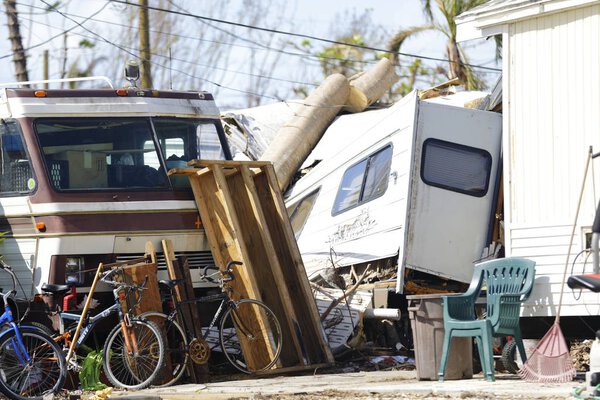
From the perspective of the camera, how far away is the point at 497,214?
12766 mm

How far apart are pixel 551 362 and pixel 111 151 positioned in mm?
5394

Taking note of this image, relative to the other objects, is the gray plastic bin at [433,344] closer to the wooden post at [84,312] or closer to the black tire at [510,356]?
the black tire at [510,356]

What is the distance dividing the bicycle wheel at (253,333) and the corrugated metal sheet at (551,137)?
2.71m

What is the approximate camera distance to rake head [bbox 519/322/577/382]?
31.3 feet

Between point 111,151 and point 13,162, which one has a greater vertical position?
point 111,151

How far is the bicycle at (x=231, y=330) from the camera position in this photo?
37.0 feet

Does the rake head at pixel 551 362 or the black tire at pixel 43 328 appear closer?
the rake head at pixel 551 362

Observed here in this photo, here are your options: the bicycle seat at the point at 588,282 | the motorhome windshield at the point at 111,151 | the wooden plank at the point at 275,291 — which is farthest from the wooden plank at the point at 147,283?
the bicycle seat at the point at 588,282

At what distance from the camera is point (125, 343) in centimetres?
1078

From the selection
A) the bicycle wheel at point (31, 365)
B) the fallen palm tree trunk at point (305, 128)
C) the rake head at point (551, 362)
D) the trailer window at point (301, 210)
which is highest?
the fallen palm tree trunk at point (305, 128)

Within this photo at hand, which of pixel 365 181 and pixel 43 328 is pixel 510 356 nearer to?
pixel 365 181

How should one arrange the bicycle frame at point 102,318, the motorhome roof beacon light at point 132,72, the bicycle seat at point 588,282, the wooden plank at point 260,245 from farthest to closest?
the motorhome roof beacon light at point 132,72, the wooden plank at point 260,245, the bicycle frame at point 102,318, the bicycle seat at point 588,282

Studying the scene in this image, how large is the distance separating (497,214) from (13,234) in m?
5.58

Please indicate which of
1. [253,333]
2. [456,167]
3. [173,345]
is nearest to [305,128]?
[456,167]
